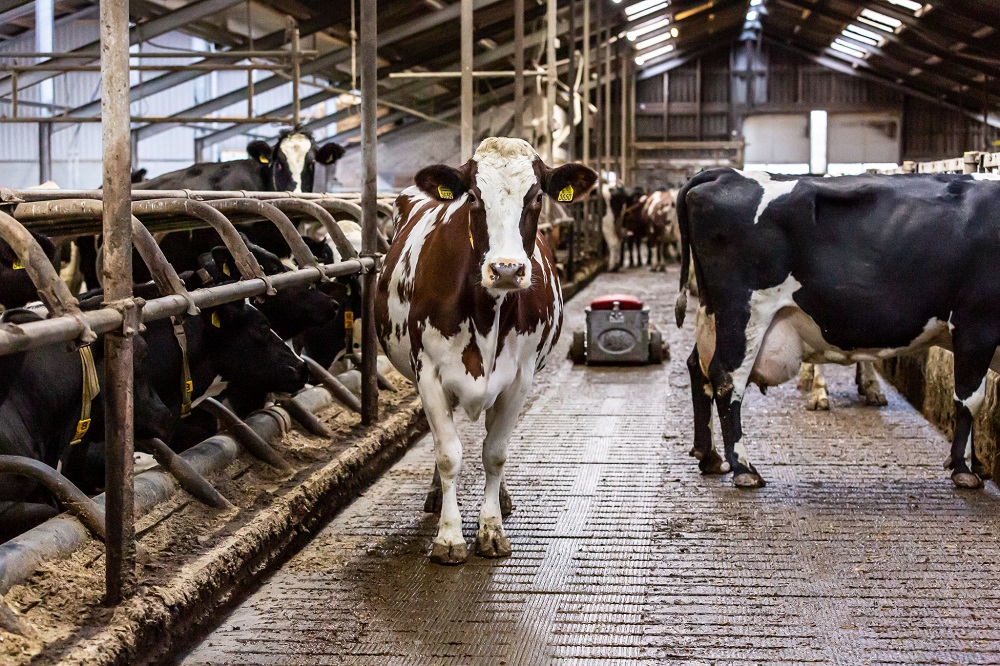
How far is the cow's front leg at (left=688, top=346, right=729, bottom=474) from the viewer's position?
6.28 m

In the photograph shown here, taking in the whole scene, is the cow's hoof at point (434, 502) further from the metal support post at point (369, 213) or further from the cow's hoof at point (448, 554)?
the metal support post at point (369, 213)

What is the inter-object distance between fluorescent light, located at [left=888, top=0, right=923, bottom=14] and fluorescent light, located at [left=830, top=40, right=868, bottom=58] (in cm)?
1150

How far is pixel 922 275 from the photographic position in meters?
5.96

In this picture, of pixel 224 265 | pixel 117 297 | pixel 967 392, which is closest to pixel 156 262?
pixel 117 297

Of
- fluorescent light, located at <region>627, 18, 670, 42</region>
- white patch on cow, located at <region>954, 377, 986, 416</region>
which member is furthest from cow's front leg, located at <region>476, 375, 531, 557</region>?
fluorescent light, located at <region>627, 18, 670, 42</region>

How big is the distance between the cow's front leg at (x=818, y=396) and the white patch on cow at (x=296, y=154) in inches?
213

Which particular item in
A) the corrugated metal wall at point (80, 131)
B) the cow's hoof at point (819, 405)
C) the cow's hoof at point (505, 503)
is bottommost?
the cow's hoof at point (505, 503)

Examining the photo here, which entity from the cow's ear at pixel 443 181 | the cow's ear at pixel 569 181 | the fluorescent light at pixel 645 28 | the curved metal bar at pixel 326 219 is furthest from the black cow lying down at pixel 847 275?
the fluorescent light at pixel 645 28

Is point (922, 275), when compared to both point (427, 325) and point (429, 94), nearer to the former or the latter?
point (427, 325)

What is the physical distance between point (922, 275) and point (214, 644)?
3.81 meters

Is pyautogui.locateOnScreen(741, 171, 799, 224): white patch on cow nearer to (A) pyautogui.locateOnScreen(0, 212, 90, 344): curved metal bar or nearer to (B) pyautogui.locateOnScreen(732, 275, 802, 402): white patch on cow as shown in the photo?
(B) pyautogui.locateOnScreen(732, 275, 802, 402): white patch on cow

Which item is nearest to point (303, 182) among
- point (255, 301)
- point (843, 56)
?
point (255, 301)

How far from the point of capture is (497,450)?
16.4ft

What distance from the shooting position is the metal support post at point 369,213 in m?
6.86
